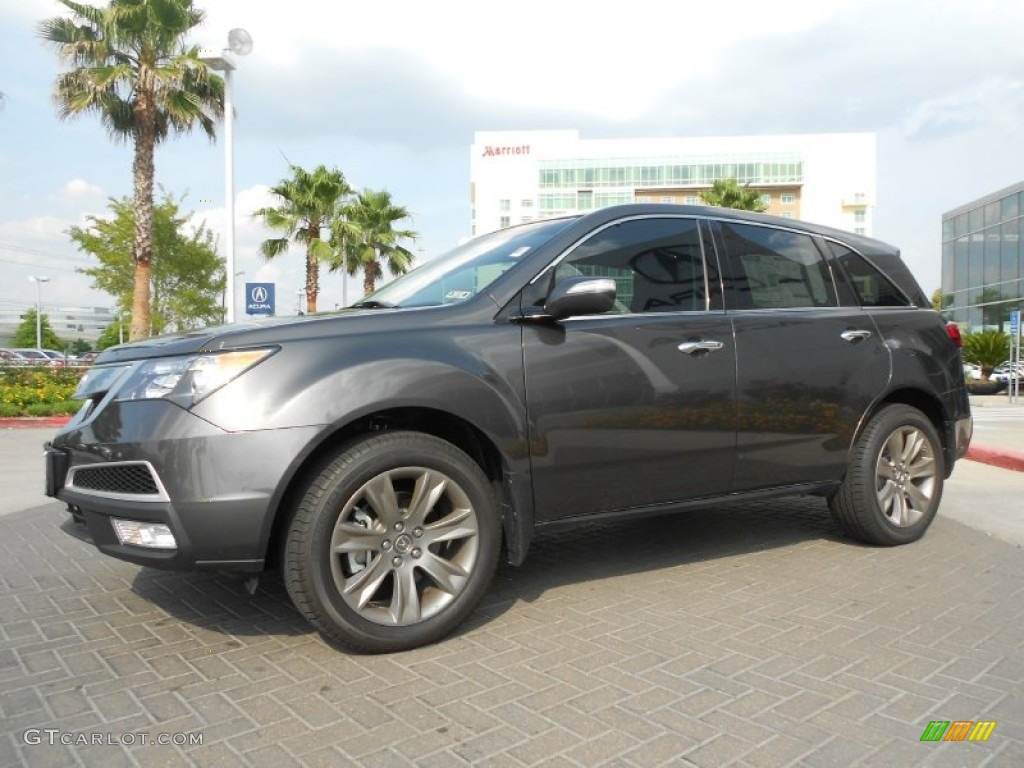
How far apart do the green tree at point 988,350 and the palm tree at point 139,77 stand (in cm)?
2543

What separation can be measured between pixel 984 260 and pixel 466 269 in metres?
42.1

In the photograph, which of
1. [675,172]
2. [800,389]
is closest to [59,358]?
[800,389]

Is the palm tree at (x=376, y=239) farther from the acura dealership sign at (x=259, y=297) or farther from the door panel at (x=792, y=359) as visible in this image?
the door panel at (x=792, y=359)

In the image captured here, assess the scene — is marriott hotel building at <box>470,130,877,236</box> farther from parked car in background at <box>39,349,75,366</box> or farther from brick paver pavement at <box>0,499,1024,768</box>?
brick paver pavement at <box>0,499,1024,768</box>

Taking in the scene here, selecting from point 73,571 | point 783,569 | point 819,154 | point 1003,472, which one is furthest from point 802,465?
point 819,154

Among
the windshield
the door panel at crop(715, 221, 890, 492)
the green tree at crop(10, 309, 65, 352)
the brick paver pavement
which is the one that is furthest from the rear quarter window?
the green tree at crop(10, 309, 65, 352)

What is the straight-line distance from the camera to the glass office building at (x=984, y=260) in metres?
36.0

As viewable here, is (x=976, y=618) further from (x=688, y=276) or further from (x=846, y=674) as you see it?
(x=688, y=276)

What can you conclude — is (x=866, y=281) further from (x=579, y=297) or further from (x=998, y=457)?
(x=998, y=457)

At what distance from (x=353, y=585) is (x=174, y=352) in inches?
42.5

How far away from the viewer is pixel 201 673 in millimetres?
2912

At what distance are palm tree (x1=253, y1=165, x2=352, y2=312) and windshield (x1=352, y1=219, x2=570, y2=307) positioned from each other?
87.5 feet

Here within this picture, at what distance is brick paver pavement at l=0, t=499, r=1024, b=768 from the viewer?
7.78ft

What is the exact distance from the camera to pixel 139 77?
20422 mm
